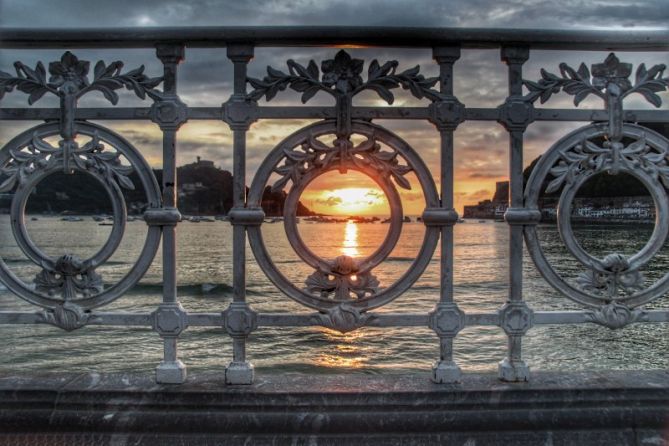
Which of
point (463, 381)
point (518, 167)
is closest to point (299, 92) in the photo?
point (518, 167)

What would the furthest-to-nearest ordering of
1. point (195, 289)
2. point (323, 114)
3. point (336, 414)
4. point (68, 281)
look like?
point (195, 289)
point (68, 281)
point (323, 114)
point (336, 414)

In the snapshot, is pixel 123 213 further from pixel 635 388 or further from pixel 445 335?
pixel 635 388

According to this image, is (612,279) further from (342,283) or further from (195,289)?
(195,289)

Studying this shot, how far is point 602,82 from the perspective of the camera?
3.46 meters

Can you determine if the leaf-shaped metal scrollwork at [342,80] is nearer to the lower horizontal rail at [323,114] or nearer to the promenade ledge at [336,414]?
the lower horizontal rail at [323,114]

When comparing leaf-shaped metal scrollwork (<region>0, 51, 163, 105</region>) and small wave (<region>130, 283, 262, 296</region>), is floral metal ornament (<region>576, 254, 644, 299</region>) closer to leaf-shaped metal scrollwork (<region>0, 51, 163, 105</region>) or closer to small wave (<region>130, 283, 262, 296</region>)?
leaf-shaped metal scrollwork (<region>0, 51, 163, 105</region>)

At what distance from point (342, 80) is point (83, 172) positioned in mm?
1766

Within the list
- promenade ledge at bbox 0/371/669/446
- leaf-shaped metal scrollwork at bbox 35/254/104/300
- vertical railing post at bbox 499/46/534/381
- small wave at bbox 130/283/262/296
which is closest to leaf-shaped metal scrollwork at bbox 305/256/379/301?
promenade ledge at bbox 0/371/669/446

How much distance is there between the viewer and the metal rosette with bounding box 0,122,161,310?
11.3 ft

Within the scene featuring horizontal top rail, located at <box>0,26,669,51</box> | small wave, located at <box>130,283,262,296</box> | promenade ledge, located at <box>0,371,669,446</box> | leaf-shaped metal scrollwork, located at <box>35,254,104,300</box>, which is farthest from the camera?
small wave, located at <box>130,283,262,296</box>

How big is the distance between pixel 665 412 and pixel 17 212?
4.20 m

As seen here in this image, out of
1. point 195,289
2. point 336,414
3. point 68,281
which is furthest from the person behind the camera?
point 195,289

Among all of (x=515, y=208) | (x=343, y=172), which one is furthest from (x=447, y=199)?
(x=343, y=172)

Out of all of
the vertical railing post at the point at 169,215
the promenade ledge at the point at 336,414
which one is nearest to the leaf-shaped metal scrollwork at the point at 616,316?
the promenade ledge at the point at 336,414
